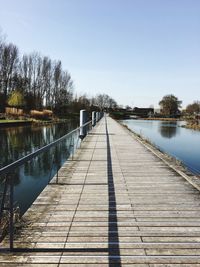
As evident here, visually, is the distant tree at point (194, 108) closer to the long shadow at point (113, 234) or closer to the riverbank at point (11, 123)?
the riverbank at point (11, 123)

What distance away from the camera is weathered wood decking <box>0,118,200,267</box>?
9.26ft

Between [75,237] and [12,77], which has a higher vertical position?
[12,77]

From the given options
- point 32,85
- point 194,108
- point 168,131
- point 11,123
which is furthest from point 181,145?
point 194,108

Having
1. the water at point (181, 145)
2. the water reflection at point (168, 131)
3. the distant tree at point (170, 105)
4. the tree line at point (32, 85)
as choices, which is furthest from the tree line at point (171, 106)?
the water at point (181, 145)

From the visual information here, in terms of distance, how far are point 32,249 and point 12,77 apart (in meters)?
47.6

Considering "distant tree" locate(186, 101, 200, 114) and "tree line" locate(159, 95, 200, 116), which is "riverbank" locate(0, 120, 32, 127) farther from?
"distant tree" locate(186, 101, 200, 114)

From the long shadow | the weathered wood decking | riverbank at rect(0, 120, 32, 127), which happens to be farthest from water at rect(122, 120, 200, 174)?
riverbank at rect(0, 120, 32, 127)

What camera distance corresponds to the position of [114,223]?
369 cm

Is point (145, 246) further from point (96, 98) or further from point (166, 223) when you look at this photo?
point (96, 98)

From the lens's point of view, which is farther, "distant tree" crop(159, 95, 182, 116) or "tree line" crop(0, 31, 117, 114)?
"distant tree" crop(159, 95, 182, 116)

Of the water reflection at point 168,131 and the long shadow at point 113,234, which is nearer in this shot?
the long shadow at point 113,234

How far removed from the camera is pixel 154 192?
518 cm

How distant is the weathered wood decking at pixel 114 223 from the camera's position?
2822mm

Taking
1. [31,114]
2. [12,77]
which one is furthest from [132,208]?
[12,77]
